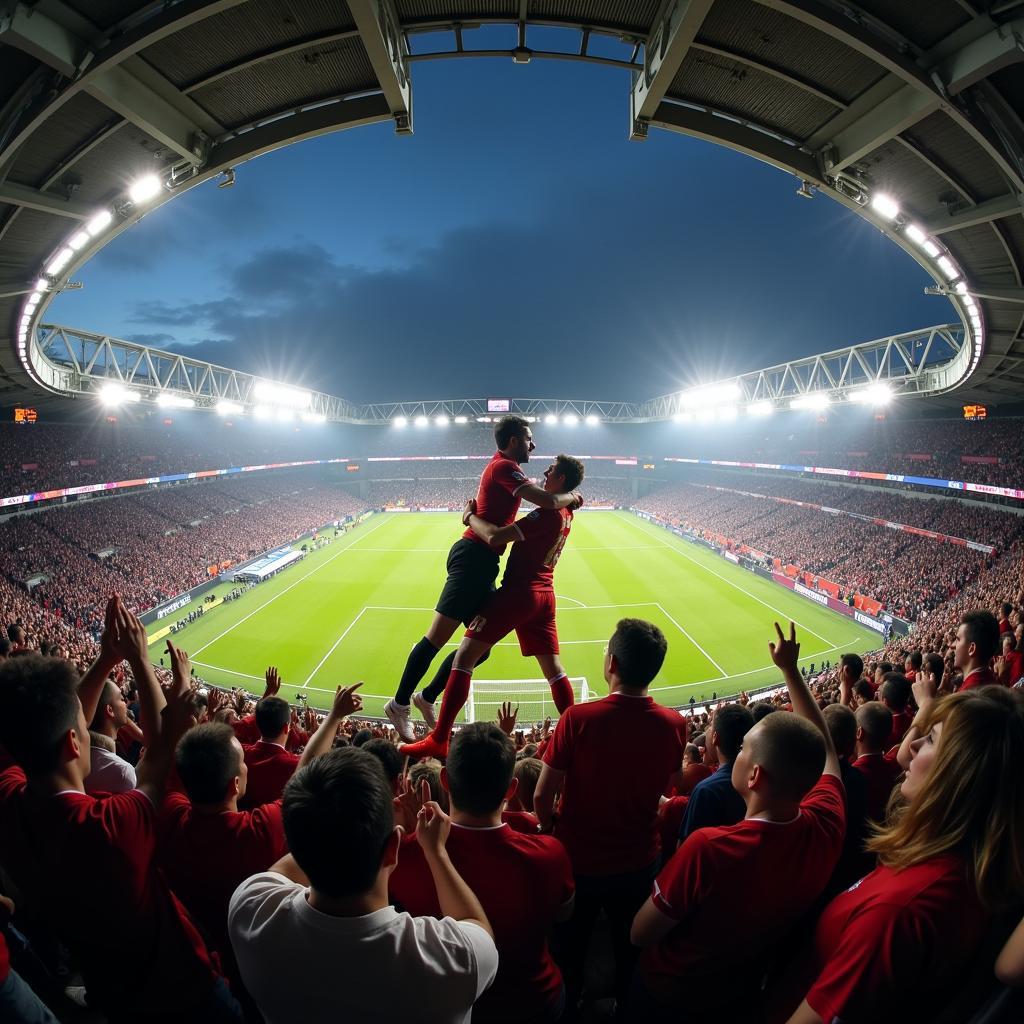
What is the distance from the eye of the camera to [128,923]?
220 centimetres

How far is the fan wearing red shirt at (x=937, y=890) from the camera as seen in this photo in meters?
1.70

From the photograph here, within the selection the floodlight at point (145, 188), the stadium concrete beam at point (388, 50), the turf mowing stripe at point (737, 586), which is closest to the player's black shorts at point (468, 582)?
the stadium concrete beam at point (388, 50)

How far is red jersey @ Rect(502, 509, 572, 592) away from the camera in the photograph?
17.1 ft

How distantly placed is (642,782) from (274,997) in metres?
2.11

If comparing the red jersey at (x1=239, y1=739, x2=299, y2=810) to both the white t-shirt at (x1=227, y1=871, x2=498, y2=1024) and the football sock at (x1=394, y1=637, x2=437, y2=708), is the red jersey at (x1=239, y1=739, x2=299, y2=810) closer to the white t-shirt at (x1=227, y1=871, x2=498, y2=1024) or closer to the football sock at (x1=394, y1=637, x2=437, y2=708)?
the football sock at (x1=394, y1=637, x2=437, y2=708)

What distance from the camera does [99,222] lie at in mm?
8812

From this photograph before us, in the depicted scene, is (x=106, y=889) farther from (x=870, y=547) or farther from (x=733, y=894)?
(x=870, y=547)


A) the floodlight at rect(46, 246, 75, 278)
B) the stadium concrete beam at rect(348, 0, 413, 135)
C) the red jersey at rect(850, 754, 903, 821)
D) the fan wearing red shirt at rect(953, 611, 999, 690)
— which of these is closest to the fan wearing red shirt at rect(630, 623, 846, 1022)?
the red jersey at rect(850, 754, 903, 821)

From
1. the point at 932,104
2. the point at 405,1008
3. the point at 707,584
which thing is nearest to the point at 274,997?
the point at 405,1008

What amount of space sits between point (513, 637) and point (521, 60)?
25084mm

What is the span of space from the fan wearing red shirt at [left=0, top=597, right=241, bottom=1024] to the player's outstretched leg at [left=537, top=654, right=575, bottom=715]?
3.26m

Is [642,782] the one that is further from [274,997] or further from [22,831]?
[22,831]

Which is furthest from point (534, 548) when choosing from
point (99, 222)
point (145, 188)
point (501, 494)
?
point (99, 222)

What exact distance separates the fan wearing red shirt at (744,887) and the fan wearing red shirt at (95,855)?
2.10 meters
